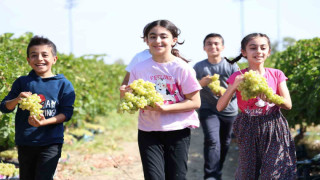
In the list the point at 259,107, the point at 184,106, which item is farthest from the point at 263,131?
the point at 184,106

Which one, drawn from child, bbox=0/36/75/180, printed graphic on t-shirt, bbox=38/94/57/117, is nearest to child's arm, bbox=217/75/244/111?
child, bbox=0/36/75/180

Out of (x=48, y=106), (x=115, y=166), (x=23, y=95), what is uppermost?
(x=23, y=95)

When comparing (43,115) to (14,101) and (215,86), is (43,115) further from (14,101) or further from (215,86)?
(215,86)

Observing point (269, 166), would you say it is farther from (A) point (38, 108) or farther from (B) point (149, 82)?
(A) point (38, 108)

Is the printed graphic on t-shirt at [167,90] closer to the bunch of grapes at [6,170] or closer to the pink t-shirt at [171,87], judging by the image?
the pink t-shirt at [171,87]

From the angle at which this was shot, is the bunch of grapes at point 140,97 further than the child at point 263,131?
No

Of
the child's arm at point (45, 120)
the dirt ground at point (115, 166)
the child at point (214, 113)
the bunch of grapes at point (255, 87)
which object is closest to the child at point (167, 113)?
the bunch of grapes at point (255, 87)

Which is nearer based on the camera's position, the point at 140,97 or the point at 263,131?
the point at 140,97

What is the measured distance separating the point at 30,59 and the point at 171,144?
4.69ft

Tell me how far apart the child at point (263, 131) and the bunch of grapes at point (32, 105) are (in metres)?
1.51

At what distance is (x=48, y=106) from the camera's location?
323cm

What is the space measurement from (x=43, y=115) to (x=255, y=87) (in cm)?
173

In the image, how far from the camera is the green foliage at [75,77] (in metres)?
4.54

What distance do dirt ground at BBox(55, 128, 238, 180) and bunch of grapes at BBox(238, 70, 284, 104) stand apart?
2622mm
